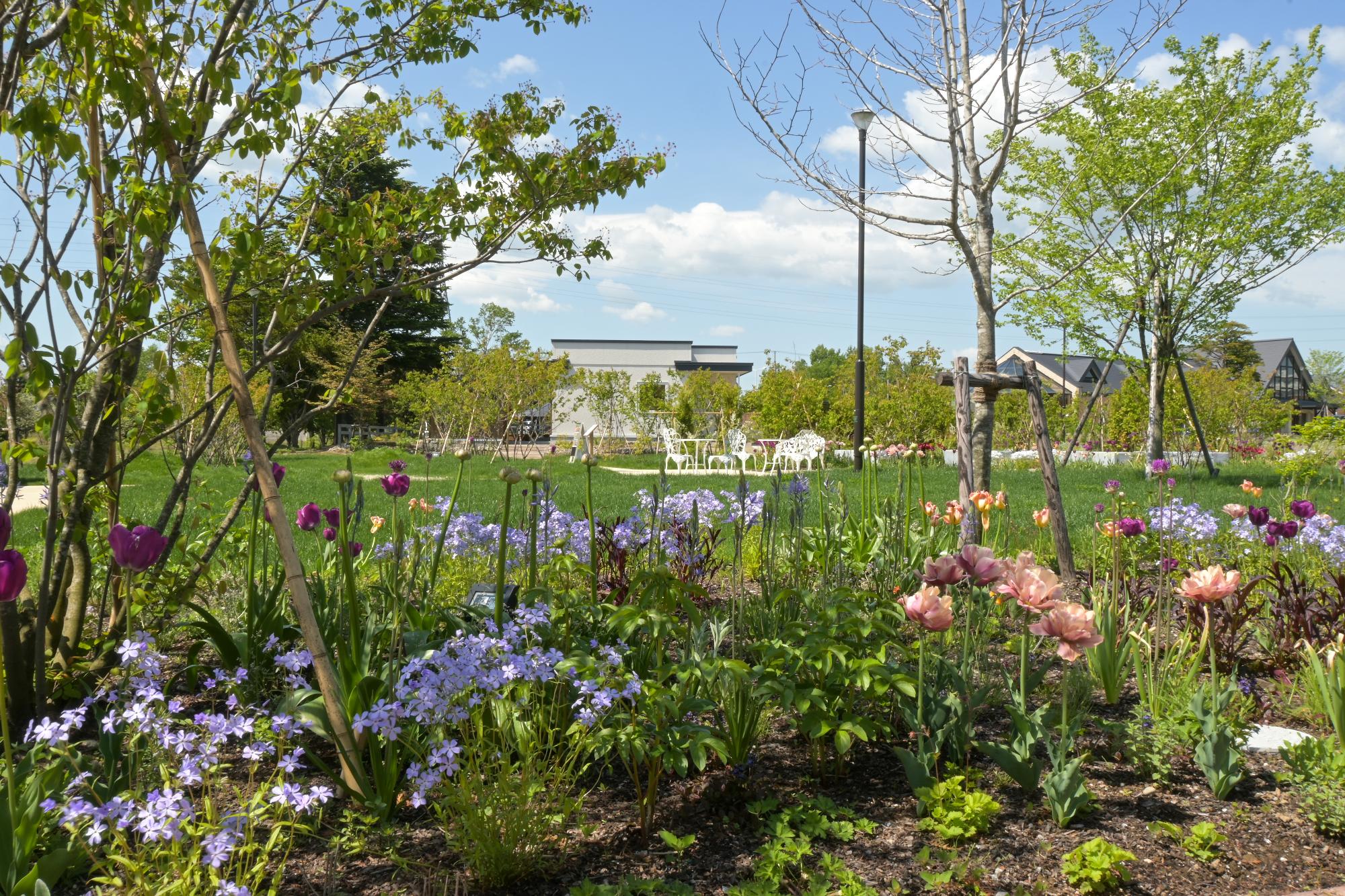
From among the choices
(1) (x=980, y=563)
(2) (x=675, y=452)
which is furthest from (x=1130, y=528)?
(2) (x=675, y=452)

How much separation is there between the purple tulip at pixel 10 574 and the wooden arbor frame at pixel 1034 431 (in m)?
3.63

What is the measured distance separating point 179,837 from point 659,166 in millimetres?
3029

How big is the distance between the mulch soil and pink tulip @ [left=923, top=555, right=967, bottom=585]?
25.9 inches

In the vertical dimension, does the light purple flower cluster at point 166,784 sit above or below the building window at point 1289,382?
below

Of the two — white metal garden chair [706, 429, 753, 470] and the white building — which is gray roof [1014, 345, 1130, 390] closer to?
the white building

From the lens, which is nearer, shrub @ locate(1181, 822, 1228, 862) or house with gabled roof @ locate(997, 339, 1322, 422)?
shrub @ locate(1181, 822, 1228, 862)

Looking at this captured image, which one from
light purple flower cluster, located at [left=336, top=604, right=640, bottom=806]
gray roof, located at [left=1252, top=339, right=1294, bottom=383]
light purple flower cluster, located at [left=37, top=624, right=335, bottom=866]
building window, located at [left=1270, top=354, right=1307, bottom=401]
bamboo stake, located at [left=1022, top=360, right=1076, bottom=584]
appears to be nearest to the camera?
light purple flower cluster, located at [left=37, top=624, right=335, bottom=866]

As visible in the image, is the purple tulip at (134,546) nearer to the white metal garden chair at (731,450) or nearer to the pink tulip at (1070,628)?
the pink tulip at (1070,628)

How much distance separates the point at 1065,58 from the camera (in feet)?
42.6

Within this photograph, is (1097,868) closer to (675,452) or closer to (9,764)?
(9,764)

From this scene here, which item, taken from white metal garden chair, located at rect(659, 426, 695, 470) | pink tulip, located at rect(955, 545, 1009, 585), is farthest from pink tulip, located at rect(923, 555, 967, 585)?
white metal garden chair, located at rect(659, 426, 695, 470)

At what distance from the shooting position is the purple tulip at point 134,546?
2189mm

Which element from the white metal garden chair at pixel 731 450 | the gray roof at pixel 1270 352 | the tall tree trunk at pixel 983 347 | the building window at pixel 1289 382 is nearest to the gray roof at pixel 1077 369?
the gray roof at pixel 1270 352

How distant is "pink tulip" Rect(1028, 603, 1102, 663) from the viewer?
2.22 m
